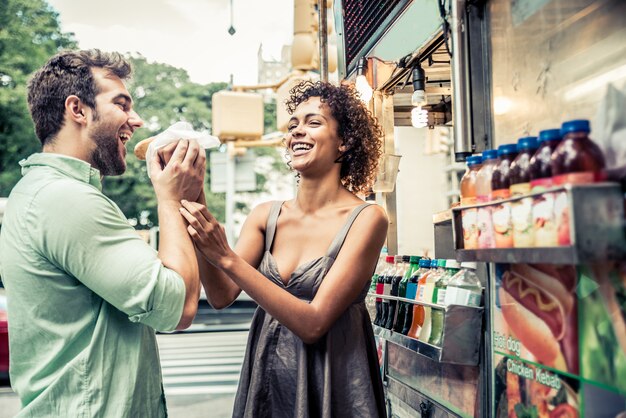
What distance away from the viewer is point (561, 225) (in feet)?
5.19

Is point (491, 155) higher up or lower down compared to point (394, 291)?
higher up

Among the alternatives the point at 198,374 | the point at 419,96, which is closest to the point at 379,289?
the point at 419,96

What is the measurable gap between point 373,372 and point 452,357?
1.31 feet

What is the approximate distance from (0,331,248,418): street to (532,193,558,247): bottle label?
5593mm

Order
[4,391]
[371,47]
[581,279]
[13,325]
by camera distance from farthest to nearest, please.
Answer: [4,391]
[371,47]
[581,279]
[13,325]

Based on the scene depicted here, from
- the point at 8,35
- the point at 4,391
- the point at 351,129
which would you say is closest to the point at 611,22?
the point at 351,129

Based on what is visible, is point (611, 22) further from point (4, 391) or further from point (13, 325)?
point (4, 391)

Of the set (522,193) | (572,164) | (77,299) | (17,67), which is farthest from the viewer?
(17,67)

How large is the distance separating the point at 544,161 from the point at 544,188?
9cm

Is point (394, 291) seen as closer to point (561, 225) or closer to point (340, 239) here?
point (340, 239)

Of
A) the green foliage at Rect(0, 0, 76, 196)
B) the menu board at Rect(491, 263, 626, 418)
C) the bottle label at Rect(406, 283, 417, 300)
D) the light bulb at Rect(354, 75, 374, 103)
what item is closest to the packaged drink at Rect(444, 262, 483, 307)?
the menu board at Rect(491, 263, 626, 418)

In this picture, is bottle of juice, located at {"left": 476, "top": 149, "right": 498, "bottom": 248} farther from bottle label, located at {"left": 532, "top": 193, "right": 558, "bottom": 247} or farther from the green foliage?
the green foliage

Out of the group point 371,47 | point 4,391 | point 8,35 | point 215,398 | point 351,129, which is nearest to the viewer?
point 351,129

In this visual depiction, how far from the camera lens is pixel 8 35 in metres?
16.2
